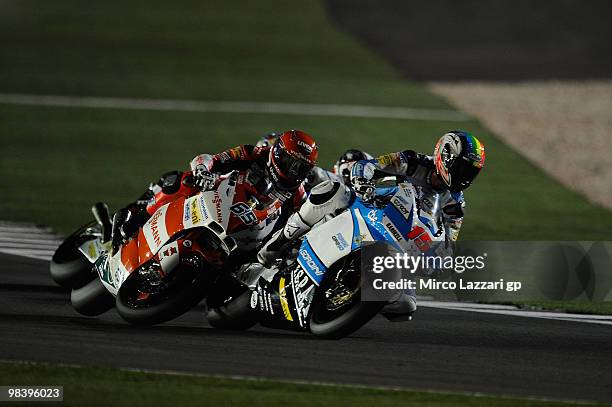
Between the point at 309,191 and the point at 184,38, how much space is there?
2454cm

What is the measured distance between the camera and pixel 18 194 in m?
18.0

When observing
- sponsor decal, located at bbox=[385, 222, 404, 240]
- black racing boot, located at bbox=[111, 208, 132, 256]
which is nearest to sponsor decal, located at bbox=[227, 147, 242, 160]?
black racing boot, located at bbox=[111, 208, 132, 256]

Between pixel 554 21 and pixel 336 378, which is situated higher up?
pixel 554 21

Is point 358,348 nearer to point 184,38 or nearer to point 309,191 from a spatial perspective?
point 309,191

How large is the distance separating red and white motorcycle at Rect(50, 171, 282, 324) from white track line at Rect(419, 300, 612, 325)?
8.38 feet

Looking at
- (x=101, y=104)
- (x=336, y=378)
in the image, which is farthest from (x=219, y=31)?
(x=336, y=378)

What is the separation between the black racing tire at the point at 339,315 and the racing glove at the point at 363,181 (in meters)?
0.59

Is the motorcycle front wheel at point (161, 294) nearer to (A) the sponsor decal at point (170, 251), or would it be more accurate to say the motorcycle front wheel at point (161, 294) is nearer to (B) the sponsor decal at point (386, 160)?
(A) the sponsor decal at point (170, 251)

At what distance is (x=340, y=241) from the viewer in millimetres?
9883

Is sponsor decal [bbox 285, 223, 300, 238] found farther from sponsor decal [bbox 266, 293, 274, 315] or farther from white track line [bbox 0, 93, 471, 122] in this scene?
white track line [bbox 0, 93, 471, 122]

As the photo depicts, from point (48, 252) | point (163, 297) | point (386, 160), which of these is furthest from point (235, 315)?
point (48, 252)

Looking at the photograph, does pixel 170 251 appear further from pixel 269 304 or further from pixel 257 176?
pixel 257 176

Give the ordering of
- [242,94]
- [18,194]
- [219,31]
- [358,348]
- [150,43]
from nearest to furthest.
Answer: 1. [358,348]
2. [18,194]
3. [242,94]
4. [150,43]
5. [219,31]

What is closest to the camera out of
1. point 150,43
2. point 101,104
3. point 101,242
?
point 101,242
